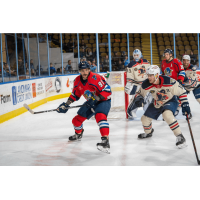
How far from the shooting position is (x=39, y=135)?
12.5ft

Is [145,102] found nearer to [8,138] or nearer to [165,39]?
[8,138]

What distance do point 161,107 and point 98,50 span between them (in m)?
7.38

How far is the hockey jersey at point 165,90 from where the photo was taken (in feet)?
9.09

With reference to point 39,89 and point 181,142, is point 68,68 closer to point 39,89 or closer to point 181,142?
point 39,89

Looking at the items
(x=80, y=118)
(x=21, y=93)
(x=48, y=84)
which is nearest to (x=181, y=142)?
(x=80, y=118)

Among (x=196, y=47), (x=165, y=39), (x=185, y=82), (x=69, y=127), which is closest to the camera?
(x=69, y=127)

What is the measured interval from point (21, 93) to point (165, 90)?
377cm

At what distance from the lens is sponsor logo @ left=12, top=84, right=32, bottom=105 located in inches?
210

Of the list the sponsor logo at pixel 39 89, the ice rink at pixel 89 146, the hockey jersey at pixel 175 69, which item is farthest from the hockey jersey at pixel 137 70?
the sponsor logo at pixel 39 89

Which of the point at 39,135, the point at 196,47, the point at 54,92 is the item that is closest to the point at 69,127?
the point at 39,135

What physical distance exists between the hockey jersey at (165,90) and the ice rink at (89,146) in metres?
0.54

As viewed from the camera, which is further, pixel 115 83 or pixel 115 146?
pixel 115 83

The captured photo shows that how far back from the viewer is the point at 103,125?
2.75 m

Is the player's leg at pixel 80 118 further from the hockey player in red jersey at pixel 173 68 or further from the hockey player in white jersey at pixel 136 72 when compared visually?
the hockey player in red jersey at pixel 173 68
